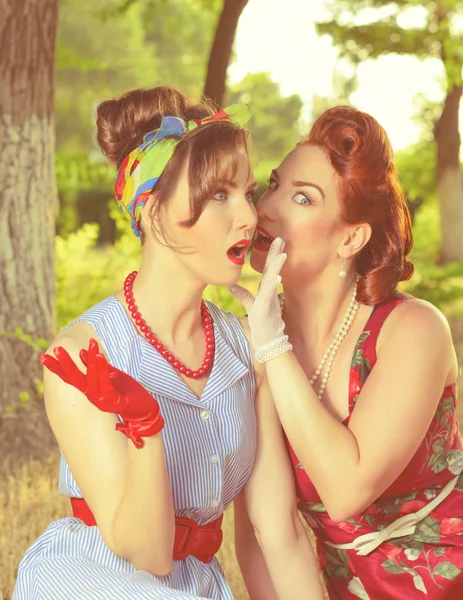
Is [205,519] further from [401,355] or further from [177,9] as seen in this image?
[177,9]

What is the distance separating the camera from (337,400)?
262 cm

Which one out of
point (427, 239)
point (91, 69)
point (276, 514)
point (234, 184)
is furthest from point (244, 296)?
point (91, 69)

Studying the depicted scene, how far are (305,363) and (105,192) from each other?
1353 centimetres

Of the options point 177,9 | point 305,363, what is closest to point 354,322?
point 305,363

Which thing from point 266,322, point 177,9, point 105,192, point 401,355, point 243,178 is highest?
point 177,9

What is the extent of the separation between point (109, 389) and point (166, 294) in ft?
1.71

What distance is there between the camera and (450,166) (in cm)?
1220

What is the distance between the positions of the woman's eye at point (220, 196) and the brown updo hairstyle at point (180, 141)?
34mm

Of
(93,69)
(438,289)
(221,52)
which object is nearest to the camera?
(221,52)

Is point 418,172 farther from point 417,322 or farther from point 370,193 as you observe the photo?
point 417,322

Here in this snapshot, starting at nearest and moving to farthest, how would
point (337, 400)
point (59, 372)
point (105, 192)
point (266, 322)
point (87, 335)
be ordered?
point (59, 372)
point (87, 335)
point (266, 322)
point (337, 400)
point (105, 192)

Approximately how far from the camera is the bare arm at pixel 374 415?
7.55 feet

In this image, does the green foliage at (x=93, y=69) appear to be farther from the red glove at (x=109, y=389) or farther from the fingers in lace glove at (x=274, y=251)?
the red glove at (x=109, y=389)

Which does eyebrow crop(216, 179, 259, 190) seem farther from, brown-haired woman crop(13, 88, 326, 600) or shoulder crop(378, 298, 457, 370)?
shoulder crop(378, 298, 457, 370)
